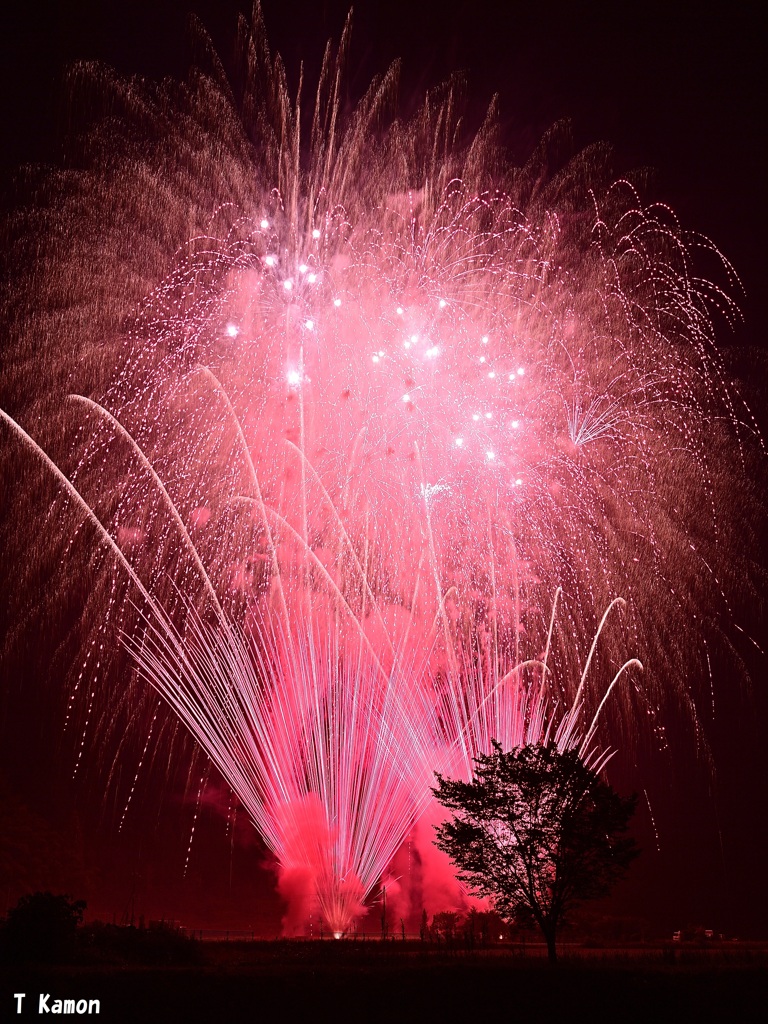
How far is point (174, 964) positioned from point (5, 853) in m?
37.0

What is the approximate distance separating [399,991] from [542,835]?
9.12m

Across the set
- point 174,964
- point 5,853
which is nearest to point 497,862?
point 174,964

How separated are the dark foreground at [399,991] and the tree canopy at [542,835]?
9.30 ft

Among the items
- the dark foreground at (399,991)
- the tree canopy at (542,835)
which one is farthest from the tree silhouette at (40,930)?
the tree canopy at (542,835)

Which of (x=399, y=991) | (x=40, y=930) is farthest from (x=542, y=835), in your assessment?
(x=40, y=930)

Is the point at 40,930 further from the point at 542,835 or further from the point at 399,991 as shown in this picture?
the point at 542,835

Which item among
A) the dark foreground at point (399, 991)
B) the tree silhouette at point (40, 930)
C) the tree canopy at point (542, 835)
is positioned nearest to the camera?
the dark foreground at point (399, 991)

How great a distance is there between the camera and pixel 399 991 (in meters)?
25.1

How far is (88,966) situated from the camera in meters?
28.7

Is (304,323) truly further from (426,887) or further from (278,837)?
(426,887)

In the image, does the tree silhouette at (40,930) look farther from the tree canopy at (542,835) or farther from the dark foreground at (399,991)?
the tree canopy at (542,835)

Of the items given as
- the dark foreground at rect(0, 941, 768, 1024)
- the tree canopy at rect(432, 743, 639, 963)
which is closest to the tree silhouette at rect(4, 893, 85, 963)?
the dark foreground at rect(0, 941, 768, 1024)

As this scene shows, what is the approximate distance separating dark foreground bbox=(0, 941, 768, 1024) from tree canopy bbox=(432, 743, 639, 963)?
9.30ft

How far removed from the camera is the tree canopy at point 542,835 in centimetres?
3269
